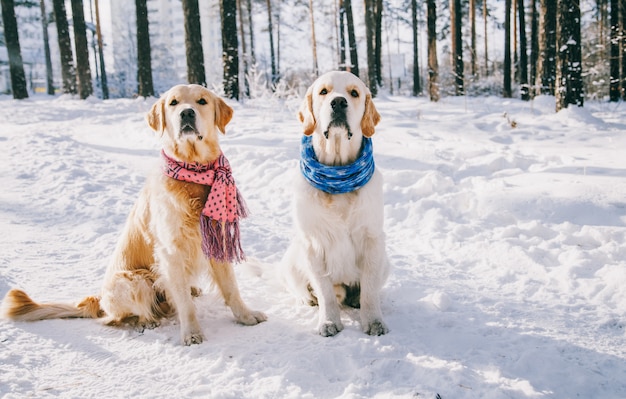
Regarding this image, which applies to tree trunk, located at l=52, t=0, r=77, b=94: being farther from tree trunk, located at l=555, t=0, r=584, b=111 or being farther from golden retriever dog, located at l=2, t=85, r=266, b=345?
golden retriever dog, located at l=2, t=85, r=266, b=345

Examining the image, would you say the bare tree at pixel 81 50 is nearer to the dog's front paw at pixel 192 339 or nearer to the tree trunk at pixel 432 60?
the tree trunk at pixel 432 60

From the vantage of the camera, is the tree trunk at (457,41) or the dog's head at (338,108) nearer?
the dog's head at (338,108)

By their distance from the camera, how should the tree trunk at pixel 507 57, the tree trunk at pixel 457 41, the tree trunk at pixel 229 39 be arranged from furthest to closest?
1. the tree trunk at pixel 507 57
2. the tree trunk at pixel 457 41
3. the tree trunk at pixel 229 39

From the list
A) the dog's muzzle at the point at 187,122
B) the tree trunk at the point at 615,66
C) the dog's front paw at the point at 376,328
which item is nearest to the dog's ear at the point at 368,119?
the dog's muzzle at the point at 187,122

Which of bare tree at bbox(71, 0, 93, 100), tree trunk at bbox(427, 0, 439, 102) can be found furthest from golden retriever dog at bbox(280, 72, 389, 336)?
bare tree at bbox(71, 0, 93, 100)

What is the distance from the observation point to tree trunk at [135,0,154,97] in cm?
1336

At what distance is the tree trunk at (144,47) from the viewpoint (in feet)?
43.8

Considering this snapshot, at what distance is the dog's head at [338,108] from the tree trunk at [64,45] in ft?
62.8

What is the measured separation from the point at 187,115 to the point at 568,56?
26.0ft

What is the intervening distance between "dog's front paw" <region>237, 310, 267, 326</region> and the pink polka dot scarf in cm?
38

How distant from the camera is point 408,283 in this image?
345cm

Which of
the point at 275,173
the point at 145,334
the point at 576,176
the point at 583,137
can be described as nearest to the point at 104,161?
the point at 275,173

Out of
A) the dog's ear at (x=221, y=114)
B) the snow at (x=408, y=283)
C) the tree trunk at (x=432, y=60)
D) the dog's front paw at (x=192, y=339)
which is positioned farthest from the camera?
the tree trunk at (x=432, y=60)

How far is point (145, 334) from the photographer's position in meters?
2.85
